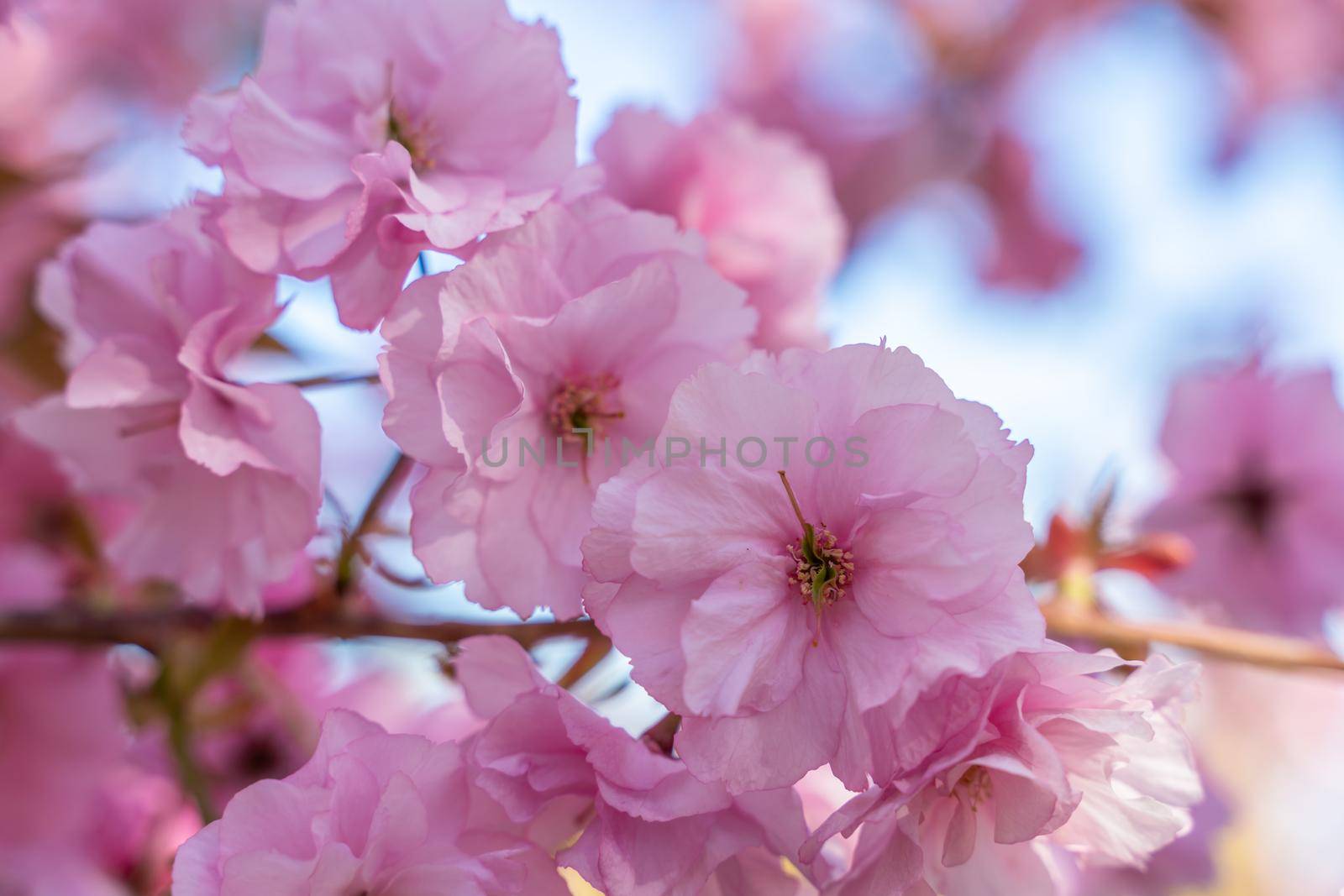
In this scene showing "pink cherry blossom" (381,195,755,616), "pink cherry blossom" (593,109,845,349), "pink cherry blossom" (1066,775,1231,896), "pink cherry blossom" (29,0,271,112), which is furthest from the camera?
"pink cherry blossom" (29,0,271,112)

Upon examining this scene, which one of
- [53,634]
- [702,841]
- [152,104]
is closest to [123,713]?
[53,634]

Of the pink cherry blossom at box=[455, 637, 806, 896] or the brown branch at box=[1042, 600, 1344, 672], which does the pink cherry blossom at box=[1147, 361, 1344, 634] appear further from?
the pink cherry blossom at box=[455, 637, 806, 896]

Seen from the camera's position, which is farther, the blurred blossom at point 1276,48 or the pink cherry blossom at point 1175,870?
the blurred blossom at point 1276,48

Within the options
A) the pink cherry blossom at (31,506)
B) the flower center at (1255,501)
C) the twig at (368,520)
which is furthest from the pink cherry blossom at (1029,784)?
the pink cherry blossom at (31,506)

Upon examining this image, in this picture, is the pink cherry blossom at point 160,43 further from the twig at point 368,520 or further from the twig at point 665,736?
Result: the twig at point 665,736

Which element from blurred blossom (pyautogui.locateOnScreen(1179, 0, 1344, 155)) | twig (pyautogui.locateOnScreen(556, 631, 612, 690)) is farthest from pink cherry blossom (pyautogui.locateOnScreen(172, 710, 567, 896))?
blurred blossom (pyautogui.locateOnScreen(1179, 0, 1344, 155))

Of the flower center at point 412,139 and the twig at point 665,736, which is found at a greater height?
the flower center at point 412,139
